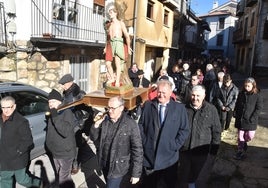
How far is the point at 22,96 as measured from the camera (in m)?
4.45

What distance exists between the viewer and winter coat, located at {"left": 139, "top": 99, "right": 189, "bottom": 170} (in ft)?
10.8

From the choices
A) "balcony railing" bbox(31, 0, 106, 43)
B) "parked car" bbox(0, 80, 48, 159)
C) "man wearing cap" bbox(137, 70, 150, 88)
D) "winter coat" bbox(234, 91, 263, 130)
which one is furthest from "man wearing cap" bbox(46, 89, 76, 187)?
"balcony railing" bbox(31, 0, 106, 43)

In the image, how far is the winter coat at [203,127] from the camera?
3.54 m

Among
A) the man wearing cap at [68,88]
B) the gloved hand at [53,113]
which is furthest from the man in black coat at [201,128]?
the man wearing cap at [68,88]

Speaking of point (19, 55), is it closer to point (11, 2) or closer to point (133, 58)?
point (11, 2)

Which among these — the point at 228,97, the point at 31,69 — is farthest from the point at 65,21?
the point at 228,97

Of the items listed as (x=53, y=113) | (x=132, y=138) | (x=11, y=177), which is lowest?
(x=11, y=177)

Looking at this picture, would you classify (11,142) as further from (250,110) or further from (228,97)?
(228,97)

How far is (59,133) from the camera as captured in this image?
11.3 feet

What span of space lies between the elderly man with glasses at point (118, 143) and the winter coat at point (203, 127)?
861mm

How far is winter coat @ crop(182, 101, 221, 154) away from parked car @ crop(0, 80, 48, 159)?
8.29 ft

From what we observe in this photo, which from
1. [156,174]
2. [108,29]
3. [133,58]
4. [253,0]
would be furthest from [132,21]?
[253,0]

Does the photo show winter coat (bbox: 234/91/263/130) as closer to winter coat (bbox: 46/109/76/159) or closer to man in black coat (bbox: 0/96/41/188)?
winter coat (bbox: 46/109/76/159)

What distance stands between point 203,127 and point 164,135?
59 cm
